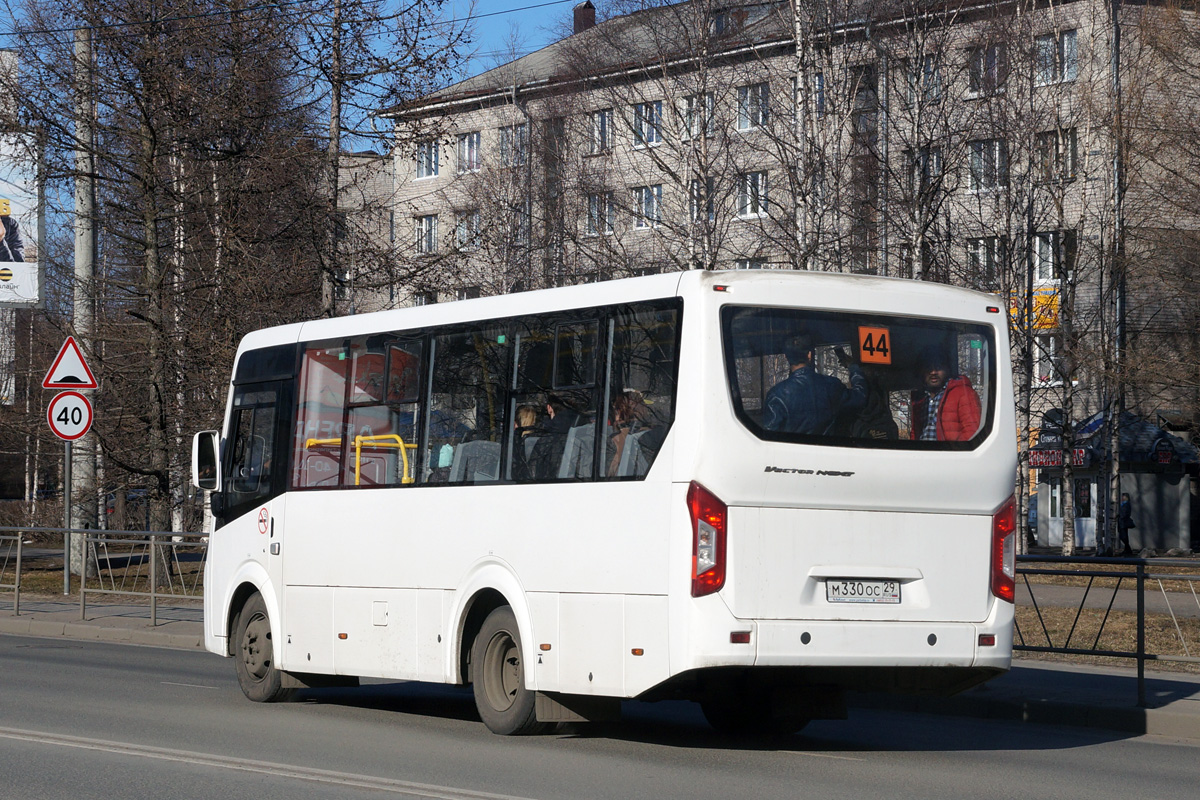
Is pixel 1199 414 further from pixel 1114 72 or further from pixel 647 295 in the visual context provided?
pixel 647 295

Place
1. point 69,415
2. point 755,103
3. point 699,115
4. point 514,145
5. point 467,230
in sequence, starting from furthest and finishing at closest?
Answer: point 514,145, point 755,103, point 699,115, point 467,230, point 69,415

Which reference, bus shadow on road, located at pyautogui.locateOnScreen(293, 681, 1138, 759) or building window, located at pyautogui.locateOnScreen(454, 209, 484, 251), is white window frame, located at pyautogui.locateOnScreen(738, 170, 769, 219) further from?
bus shadow on road, located at pyautogui.locateOnScreen(293, 681, 1138, 759)

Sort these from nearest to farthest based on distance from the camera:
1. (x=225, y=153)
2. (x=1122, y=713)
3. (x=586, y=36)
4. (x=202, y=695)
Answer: (x=1122, y=713) → (x=202, y=695) → (x=225, y=153) → (x=586, y=36)

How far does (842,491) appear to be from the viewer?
367 inches

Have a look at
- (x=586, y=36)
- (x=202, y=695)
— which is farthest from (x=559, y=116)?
(x=202, y=695)

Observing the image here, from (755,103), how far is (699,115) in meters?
1.13

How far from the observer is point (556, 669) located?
9859mm

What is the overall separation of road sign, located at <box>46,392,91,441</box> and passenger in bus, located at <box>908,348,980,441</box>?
14.0 m

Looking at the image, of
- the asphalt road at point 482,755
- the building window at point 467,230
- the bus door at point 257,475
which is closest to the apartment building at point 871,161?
the building window at point 467,230

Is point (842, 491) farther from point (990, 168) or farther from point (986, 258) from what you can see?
point (986, 258)

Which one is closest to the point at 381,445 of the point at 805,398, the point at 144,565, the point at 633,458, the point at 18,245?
the point at 633,458

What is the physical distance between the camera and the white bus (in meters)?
9.11

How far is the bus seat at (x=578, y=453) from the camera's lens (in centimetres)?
987

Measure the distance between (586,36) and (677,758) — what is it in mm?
26493
